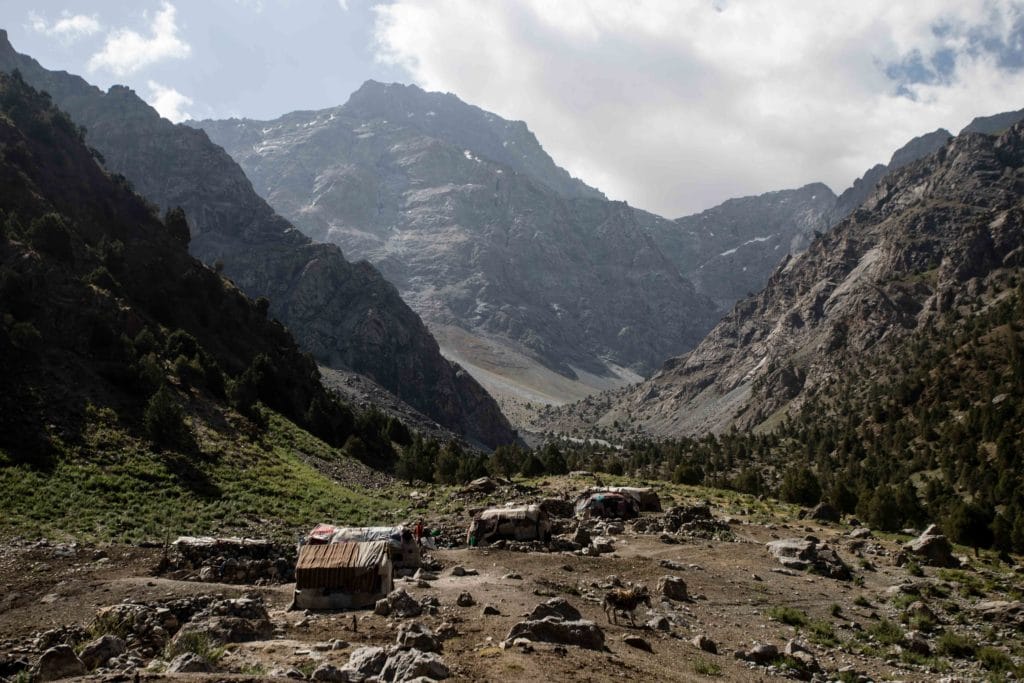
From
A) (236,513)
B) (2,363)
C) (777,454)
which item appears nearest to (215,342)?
(2,363)

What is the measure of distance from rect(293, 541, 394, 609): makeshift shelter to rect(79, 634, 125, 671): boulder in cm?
613

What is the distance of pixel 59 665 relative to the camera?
14164mm

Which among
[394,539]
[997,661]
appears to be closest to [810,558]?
[997,661]

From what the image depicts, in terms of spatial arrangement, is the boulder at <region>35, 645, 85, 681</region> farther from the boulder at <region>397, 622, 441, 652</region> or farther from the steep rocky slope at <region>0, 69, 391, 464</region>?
the steep rocky slope at <region>0, 69, 391, 464</region>

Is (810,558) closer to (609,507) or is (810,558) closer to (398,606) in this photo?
(609,507)

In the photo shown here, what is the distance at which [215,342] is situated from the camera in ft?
299

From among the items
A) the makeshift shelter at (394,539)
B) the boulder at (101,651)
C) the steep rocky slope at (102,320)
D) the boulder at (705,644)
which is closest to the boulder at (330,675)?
the boulder at (101,651)

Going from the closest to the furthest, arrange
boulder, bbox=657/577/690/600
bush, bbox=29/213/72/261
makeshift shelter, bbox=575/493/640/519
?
boulder, bbox=657/577/690/600, makeshift shelter, bbox=575/493/640/519, bush, bbox=29/213/72/261

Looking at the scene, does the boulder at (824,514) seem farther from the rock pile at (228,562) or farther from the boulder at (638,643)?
the rock pile at (228,562)

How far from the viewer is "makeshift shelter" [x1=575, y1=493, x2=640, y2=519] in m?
45.8

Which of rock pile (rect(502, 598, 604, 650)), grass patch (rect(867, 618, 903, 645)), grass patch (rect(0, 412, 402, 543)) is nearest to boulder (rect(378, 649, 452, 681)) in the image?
rock pile (rect(502, 598, 604, 650))

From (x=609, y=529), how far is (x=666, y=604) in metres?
15.9

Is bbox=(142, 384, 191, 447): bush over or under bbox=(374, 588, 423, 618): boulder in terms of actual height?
over

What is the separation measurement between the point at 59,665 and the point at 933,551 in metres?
39.9
